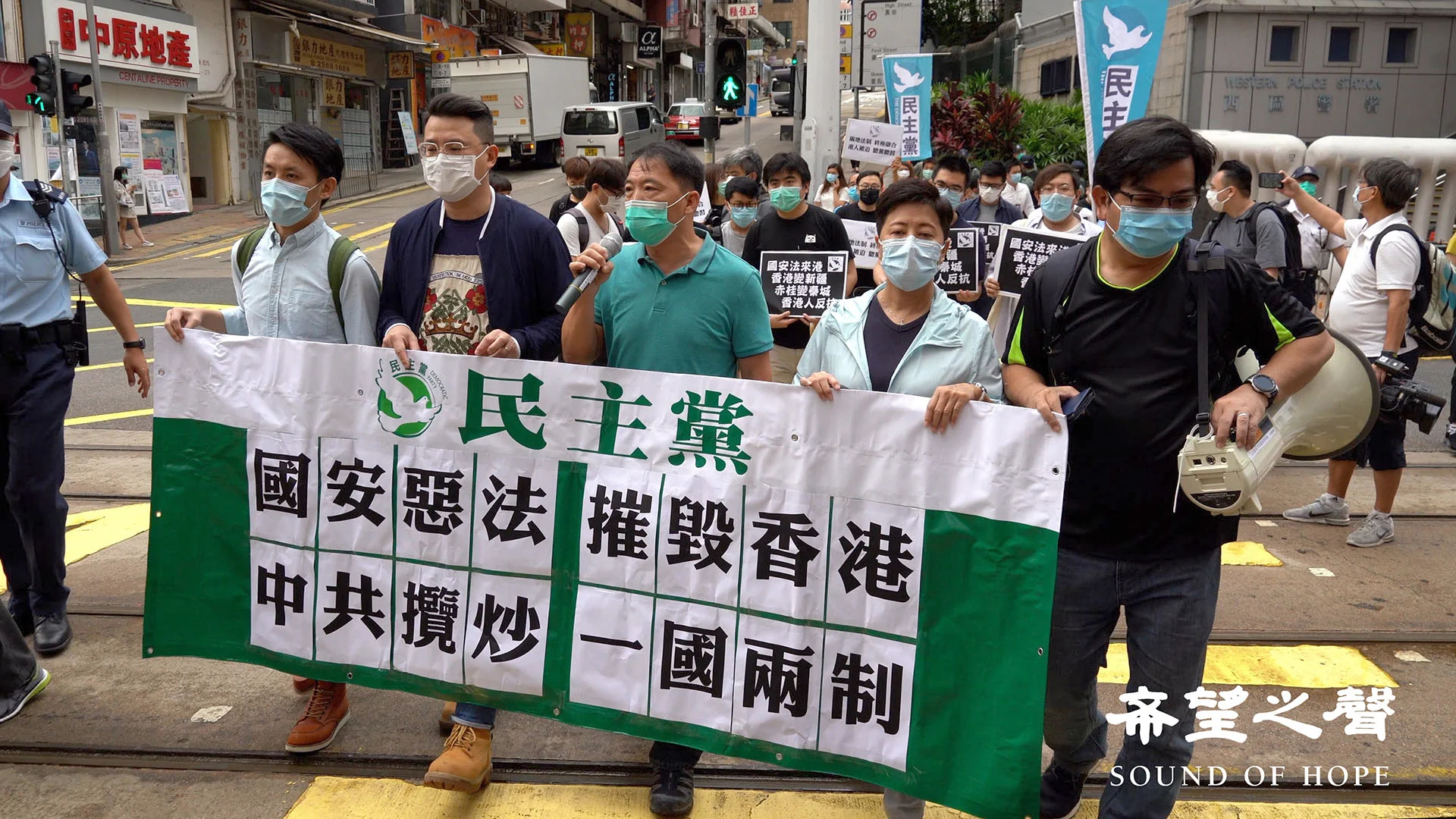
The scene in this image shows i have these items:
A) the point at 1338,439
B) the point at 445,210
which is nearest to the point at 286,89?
the point at 445,210

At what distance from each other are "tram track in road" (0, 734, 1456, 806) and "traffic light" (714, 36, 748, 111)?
416 inches

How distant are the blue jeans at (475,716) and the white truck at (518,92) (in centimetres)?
2817

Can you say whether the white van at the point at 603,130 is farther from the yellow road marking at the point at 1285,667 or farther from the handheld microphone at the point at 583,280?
the handheld microphone at the point at 583,280

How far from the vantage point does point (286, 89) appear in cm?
2888

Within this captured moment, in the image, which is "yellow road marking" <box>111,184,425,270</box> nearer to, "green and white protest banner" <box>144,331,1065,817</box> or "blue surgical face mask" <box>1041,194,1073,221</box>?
"blue surgical face mask" <box>1041,194,1073,221</box>

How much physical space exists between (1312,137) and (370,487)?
20.8m

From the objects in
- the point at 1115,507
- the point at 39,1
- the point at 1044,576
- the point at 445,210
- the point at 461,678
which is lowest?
the point at 461,678

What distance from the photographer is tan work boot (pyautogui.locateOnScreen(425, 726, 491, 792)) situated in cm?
325

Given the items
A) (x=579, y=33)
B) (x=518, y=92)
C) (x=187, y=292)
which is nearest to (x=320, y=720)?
(x=187, y=292)

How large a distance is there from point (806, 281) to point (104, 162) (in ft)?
54.0

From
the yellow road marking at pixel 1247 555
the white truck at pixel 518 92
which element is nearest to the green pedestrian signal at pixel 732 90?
the yellow road marking at pixel 1247 555

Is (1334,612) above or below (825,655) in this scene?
below

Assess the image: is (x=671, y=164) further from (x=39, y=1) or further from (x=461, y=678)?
(x=39, y=1)

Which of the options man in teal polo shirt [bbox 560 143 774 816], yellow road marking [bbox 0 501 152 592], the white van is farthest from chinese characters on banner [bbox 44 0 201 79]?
man in teal polo shirt [bbox 560 143 774 816]
